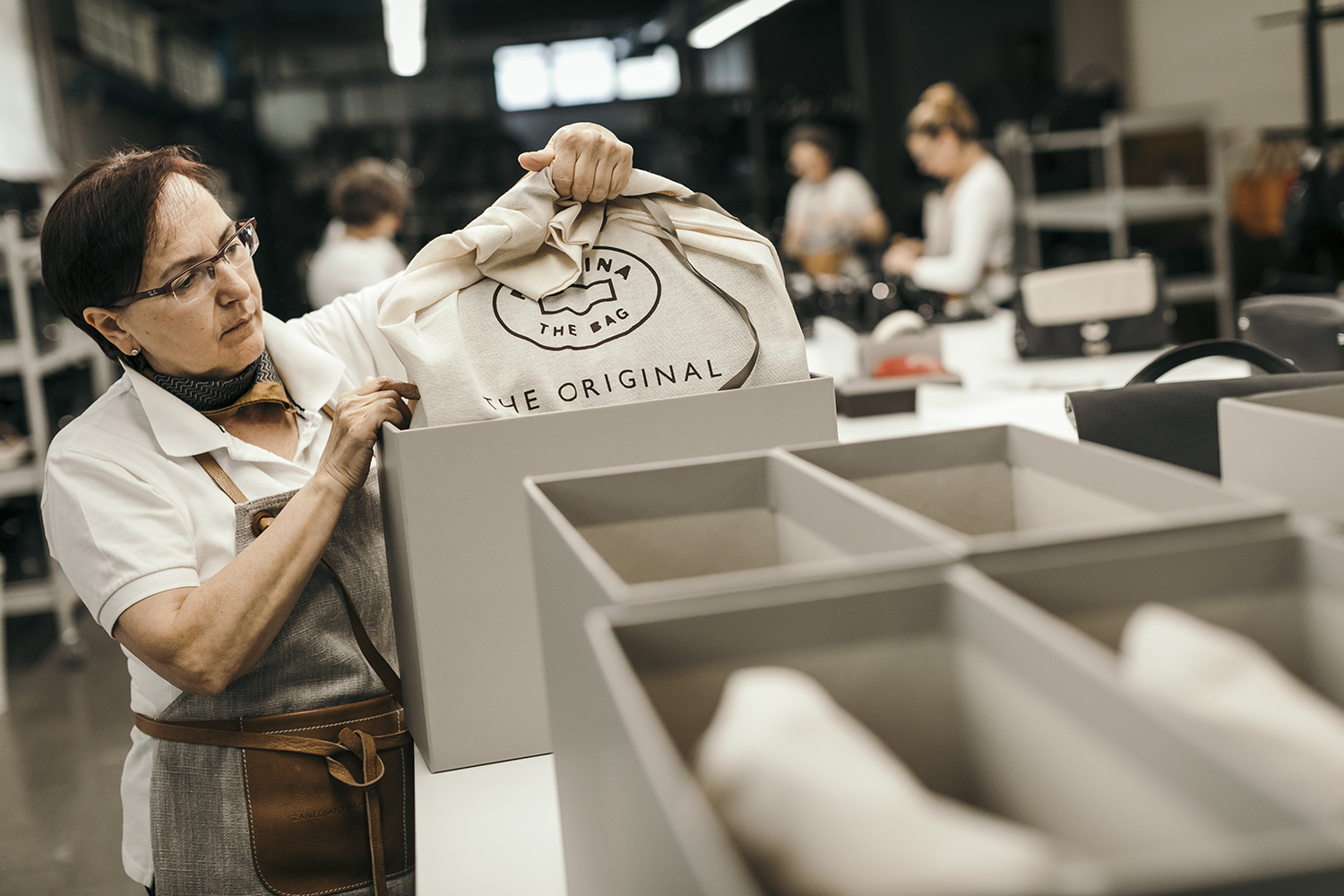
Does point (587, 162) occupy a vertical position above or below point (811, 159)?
below

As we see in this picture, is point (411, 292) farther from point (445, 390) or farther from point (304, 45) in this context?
point (304, 45)

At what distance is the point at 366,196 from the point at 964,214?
235 cm

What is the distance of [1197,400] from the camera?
1.12 meters

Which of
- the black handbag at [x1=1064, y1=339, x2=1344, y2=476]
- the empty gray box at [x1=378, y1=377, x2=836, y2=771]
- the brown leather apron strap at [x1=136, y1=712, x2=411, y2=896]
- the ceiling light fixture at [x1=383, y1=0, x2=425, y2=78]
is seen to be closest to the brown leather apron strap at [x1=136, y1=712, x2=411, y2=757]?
the brown leather apron strap at [x1=136, y1=712, x2=411, y2=896]

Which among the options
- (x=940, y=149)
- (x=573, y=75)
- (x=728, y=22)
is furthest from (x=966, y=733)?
(x=573, y=75)

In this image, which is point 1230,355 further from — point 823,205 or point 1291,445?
point 823,205

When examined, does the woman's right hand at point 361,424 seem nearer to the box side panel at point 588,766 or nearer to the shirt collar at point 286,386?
the shirt collar at point 286,386

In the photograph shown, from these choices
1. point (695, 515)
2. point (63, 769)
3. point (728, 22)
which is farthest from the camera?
point (728, 22)

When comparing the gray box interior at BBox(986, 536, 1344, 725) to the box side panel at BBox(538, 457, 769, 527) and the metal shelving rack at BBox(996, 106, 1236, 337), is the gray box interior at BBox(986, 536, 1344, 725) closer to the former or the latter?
the box side panel at BBox(538, 457, 769, 527)

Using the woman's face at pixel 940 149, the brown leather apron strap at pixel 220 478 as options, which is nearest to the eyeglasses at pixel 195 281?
the brown leather apron strap at pixel 220 478

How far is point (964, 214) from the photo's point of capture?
437cm

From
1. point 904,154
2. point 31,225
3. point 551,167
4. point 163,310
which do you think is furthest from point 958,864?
point 904,154

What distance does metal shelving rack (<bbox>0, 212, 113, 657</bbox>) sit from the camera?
12.1 feet

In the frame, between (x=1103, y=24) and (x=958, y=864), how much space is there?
9501 millimetres
